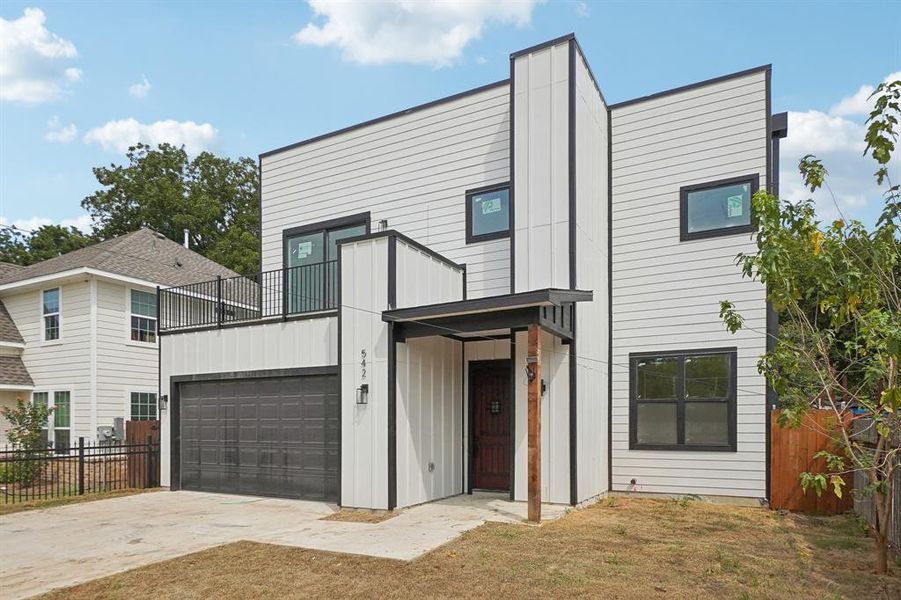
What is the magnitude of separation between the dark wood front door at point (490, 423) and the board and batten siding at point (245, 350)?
8.27 ft

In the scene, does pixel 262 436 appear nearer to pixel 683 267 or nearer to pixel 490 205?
pixel 490 205

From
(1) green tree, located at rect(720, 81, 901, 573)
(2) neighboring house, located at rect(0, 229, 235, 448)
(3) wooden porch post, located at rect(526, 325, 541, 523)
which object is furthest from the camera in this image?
(2) neighboring house, located at rect(0, 229, 235, 448)

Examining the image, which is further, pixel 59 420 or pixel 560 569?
pixel 59 420

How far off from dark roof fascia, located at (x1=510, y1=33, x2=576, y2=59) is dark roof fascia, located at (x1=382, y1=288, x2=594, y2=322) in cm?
411

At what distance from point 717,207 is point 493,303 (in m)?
4.65

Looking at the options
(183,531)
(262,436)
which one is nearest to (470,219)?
(262,436)

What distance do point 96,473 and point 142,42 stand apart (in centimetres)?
910

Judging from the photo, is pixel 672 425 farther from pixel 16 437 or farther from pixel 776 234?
pixel 16 437

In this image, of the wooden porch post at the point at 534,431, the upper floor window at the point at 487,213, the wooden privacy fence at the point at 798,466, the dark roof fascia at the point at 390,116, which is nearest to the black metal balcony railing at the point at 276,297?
the upper floor window at the point at 487,213

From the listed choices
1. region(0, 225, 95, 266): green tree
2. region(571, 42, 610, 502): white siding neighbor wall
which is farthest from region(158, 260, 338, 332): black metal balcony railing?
region(0, 225, 95, 266): green tree

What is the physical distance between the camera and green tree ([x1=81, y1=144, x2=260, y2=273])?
33.3m

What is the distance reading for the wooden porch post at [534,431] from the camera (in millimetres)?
8039

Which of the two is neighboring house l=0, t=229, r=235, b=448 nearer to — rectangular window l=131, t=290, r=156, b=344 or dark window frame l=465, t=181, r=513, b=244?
rectangular window l=131, t=290, r=156, b=344

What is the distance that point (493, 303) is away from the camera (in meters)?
8.48
